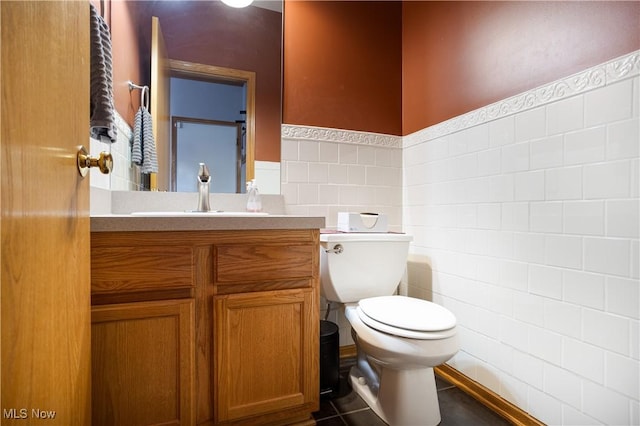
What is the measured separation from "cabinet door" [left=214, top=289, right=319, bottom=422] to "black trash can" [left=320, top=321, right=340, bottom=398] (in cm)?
29

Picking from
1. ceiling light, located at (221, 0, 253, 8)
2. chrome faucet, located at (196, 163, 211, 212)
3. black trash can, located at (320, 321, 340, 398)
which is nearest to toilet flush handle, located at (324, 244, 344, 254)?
black trash can, located at (320, 321, 340, 398)

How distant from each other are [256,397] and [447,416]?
815mm

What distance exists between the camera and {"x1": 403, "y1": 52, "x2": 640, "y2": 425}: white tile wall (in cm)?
95

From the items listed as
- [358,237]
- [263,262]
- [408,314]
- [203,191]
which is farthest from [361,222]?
[203,191]

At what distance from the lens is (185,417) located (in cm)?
98

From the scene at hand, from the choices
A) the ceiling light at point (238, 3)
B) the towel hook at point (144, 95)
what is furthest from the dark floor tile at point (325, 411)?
the ceiling light at point (238, 3)

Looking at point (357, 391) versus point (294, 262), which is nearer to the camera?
point (294, 262)

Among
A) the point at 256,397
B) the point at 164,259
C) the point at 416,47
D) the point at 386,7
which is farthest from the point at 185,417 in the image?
the point at 386,7

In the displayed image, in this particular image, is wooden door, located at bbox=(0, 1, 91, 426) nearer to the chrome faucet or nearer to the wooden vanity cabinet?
the wooden vanity cabinet

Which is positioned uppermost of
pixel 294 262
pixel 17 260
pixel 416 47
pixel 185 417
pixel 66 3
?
pixel 416 47

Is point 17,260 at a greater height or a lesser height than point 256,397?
greater

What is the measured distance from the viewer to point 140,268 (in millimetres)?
944

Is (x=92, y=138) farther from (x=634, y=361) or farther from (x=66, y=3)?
(x=634, y=361)

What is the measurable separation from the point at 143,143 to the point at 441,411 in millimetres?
1811
